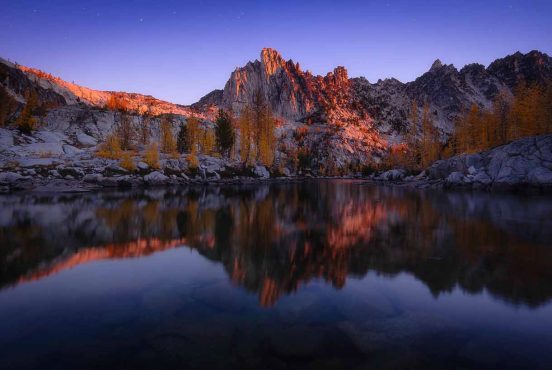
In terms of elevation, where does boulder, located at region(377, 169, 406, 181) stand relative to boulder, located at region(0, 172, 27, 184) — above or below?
above

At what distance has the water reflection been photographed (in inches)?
478

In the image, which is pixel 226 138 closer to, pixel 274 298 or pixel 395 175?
pixel 395 175

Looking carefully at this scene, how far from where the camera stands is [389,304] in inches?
392

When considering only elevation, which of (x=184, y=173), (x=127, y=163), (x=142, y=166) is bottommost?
(x=184, y=173)

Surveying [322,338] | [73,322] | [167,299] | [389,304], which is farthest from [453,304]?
[73,322]

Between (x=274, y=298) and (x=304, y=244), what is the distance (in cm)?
765

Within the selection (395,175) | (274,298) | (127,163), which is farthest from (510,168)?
(127,163)

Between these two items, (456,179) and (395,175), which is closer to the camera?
(456,179)

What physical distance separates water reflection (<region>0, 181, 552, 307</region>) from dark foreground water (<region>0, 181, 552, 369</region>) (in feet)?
0.36

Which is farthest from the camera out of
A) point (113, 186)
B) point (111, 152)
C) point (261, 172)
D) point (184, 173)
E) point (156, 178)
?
point (261, 172)

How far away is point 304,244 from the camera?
17750 mm

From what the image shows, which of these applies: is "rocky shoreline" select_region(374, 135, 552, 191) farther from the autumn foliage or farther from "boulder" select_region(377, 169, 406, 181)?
"boulder" select_region(377, 169, 406, 181)

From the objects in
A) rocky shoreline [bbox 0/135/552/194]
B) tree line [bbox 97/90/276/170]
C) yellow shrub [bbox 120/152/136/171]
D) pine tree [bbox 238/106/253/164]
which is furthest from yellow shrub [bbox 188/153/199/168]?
pine tree [bbox 238/106/253/164]

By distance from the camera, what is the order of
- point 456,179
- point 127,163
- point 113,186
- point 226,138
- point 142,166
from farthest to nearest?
point 226,138 < point 142,166 < point 127,163 < point 456,179 < point 113,186
